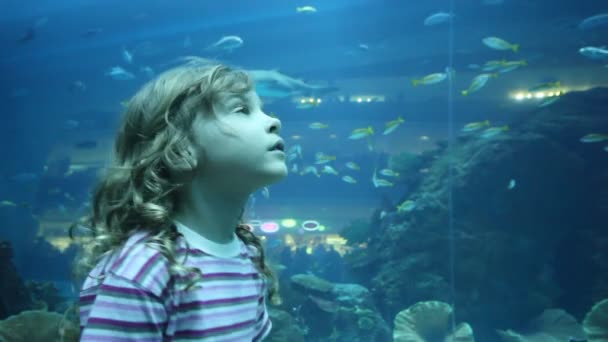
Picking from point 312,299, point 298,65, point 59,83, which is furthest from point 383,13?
point 59,83

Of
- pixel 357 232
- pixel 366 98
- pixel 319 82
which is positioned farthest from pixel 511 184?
pixel 319 82

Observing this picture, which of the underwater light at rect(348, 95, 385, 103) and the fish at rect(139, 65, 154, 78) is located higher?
the fish at rect(139, 65, 154, 78)

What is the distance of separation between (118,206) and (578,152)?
29.5 ft

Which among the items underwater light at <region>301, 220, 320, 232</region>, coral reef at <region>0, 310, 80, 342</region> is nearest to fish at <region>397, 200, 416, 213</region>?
underwater light at <region>301, 220, 320, 232</region>

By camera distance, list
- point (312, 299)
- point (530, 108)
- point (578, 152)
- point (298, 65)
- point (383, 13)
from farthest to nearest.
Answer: point (298, 65), point (383, 13), point (530, 108), point (578, 152), point (312, 299)

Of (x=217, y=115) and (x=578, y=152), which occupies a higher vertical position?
(x=217, y=115)

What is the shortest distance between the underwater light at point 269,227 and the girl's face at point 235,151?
10057 mm

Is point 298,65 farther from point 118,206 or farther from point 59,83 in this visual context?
point 118,206

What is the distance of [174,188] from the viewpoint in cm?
111

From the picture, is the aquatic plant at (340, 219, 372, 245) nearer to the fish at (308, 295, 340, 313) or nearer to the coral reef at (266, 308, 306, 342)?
the fish at (308, 295, 340, 313)

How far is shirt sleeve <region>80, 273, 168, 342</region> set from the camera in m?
0.84

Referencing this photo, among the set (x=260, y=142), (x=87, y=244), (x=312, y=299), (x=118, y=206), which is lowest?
(x=312, y=299)

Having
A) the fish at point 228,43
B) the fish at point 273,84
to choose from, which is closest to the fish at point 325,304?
the fish at point 273,84

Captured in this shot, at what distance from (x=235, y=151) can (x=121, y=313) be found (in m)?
0.47
